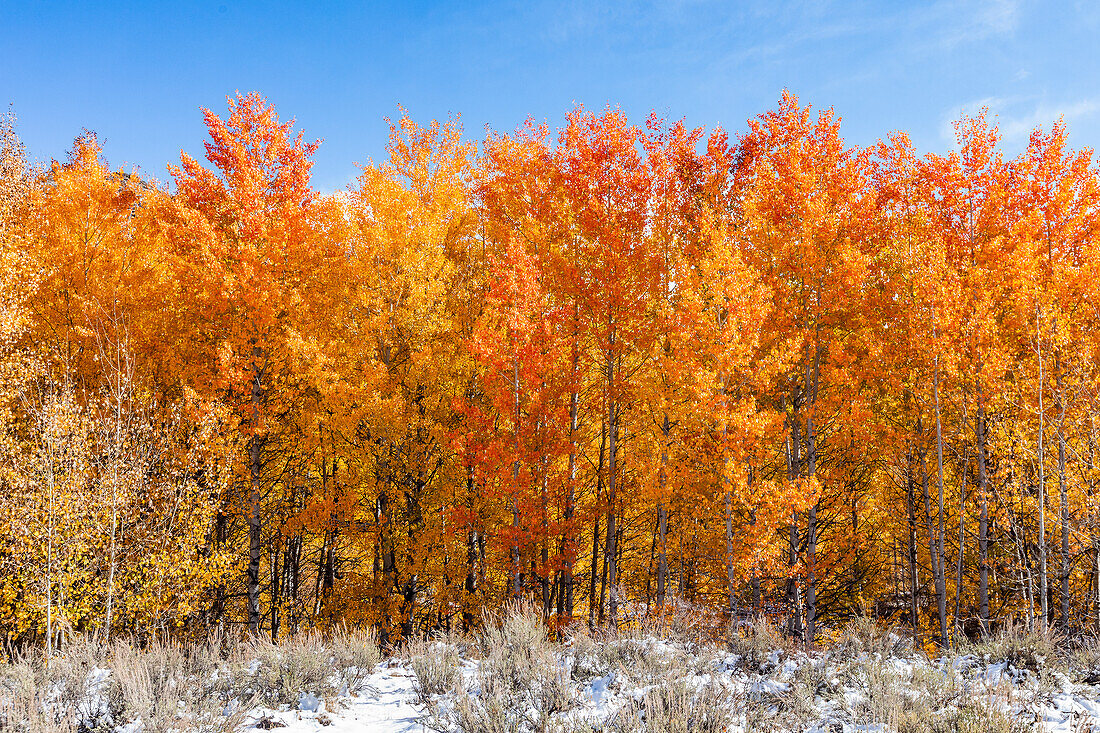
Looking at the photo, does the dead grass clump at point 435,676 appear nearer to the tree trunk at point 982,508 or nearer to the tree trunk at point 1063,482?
the tree trunk at point 982,508

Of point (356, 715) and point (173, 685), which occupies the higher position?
point (173, 685)

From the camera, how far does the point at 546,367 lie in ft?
43.5

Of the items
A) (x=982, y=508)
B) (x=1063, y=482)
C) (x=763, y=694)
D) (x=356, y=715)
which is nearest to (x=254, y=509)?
(x=356, y=715)

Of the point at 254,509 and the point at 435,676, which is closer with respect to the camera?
the point at 435,676

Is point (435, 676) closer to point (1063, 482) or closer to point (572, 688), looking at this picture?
point (572, 688)

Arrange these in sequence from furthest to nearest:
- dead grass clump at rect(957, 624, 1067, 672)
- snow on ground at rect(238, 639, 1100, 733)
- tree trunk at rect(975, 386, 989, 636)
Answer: tree trunk at rect(975, 386, 989, 636)
dead grass clump at rect(957, 624, 1067, 672)
snow on ground at rect(238, 639, 1100, 733)

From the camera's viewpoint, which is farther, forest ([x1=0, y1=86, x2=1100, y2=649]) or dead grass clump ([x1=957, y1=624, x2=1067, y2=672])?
forest ([x1=0, y1=86, x2=1100, y2=649])

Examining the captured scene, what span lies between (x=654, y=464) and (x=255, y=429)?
8.97 m

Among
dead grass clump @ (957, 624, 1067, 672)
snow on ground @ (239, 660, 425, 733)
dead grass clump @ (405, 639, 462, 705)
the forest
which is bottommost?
dead grass clump @ (957, 624, 1067, 672)

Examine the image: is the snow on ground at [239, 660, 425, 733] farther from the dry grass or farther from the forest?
the forest

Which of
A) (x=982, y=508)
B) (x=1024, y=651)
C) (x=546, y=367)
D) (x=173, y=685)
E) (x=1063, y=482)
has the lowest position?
(x=1024, y=651)

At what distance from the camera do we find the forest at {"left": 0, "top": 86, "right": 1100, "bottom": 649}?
38.8 ft

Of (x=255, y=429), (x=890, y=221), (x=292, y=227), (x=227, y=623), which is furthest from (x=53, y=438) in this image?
(x=890, y=221)

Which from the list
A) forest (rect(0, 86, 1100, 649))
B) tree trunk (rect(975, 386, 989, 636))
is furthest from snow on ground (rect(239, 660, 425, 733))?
tree trunk (rect(975, 386, 989, 636))
